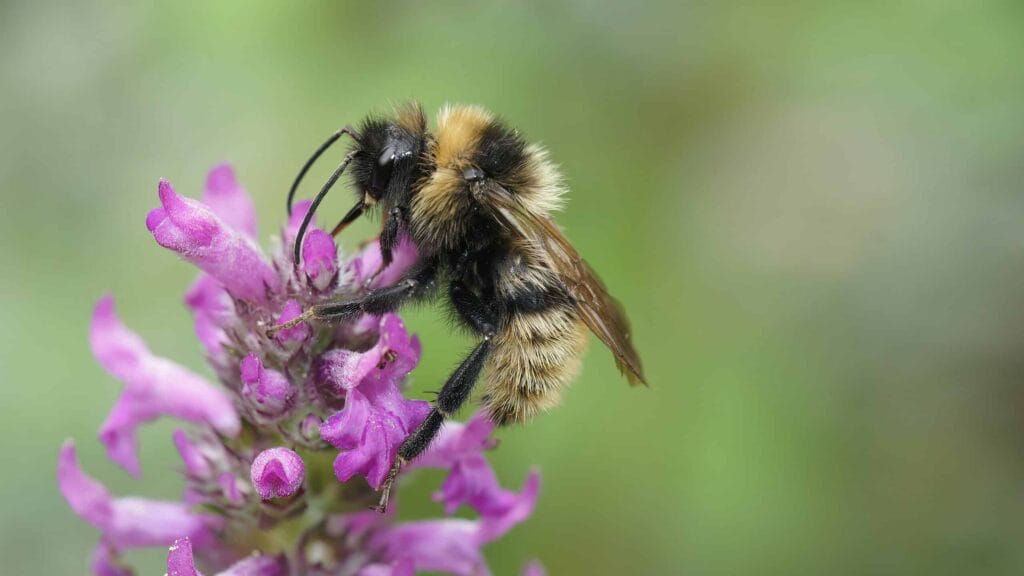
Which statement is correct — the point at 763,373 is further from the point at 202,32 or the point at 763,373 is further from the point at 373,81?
the point at 202,32

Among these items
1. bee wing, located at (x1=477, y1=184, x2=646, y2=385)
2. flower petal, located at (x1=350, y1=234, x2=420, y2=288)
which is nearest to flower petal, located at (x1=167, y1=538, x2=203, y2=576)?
flower petal, located at (x1=350, y1=234, x2=420, y2=288)

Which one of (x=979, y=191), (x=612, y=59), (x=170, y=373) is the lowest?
(x=170, y=373)

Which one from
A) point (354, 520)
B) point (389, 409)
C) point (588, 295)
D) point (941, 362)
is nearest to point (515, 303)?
point (588, 295)

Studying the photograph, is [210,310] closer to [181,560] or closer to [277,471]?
[277,471]

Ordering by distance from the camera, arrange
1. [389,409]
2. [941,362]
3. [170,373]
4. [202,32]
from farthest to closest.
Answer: [202,32]
[941,362]
[170,373]
[389,409]

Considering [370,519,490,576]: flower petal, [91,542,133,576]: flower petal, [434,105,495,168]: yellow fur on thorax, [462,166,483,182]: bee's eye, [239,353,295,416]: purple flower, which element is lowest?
[91,542,133,576]: flower petal

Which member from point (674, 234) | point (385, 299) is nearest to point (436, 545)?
point (385, 299)

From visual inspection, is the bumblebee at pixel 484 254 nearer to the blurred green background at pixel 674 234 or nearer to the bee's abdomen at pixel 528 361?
the bee's abdomen at pixel 528 361

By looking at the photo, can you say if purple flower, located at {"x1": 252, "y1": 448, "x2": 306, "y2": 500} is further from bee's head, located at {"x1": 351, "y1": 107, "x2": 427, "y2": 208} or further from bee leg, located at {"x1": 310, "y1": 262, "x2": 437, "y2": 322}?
bee's head, located at {"x1": 351, "y1": 107, "x2": 427, "y2": 208}
